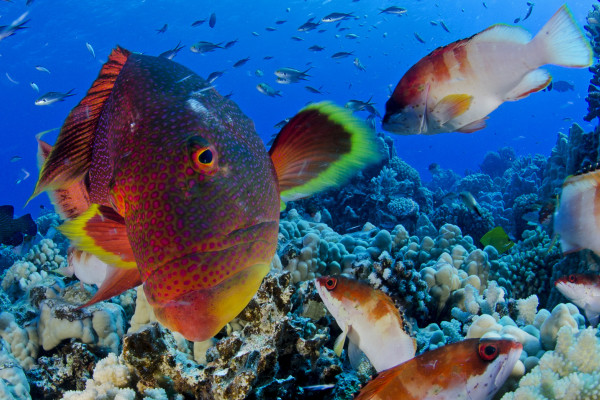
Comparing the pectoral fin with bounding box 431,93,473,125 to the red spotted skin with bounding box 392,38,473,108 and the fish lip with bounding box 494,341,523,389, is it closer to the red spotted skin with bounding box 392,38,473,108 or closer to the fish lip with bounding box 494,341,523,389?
the red spotted skin with bounding box 392,38,473,108

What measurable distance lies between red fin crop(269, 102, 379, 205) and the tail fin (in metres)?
1.63

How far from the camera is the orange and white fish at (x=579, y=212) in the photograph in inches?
101

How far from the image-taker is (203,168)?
2.80 feet

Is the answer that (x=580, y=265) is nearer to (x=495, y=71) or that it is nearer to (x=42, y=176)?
(x=495, y=71)

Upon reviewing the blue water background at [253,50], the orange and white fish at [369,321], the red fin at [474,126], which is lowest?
the blue water background at [253,50]

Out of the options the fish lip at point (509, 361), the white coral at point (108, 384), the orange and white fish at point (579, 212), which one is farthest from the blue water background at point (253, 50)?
the white coral at point (108, 384)

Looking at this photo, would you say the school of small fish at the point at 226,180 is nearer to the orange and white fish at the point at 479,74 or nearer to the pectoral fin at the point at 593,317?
the orange and white fish at the point at 479,74

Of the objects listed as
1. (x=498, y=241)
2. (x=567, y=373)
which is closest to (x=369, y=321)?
(x=567, y=373)

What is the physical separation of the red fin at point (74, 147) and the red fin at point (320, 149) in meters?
0.67

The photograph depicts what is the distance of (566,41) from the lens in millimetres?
2066

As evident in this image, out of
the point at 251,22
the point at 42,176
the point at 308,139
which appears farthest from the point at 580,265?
the point at 251,22

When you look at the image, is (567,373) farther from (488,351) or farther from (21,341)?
(21,341)

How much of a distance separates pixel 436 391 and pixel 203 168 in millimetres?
1491

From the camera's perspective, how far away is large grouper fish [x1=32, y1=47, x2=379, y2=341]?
784mm
